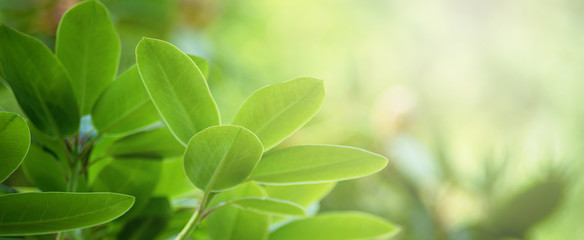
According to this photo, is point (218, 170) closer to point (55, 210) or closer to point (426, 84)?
point (55, 210)

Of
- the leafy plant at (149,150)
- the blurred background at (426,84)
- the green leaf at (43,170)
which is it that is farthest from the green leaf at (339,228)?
the blurred background at (426,84)

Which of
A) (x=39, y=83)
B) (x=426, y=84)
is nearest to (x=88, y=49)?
(x=39, y=83)

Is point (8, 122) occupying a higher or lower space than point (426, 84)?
lower

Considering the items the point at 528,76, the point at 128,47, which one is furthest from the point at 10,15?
the point at 528,76

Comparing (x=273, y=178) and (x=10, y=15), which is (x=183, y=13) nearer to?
(x=10, y=15)

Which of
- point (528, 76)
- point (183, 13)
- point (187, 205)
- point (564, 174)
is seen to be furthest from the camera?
point (528, 76)

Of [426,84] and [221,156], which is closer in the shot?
[221,156]
